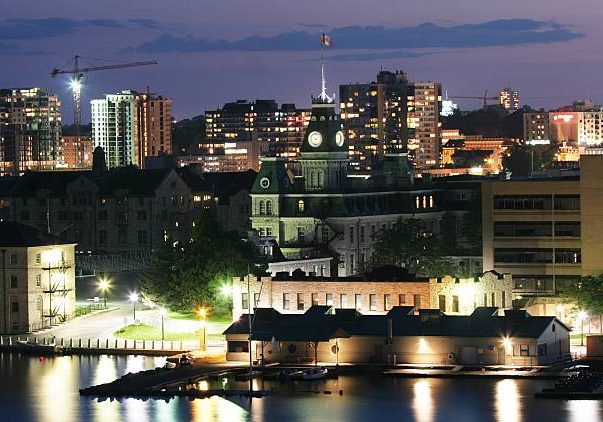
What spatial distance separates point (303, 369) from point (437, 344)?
203 inches

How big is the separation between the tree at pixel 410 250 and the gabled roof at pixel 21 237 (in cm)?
1905

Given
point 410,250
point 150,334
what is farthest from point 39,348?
point 410,250

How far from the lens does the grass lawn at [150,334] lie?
9701 centimetres

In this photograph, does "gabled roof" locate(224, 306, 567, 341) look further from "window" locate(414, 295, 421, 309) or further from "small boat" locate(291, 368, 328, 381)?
"small boat" locate(291, 368, 328, 381)

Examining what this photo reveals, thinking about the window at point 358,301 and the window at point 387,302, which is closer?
the window at point 387,302

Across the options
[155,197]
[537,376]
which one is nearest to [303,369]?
[537,376]

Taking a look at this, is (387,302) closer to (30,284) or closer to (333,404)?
(333,404)

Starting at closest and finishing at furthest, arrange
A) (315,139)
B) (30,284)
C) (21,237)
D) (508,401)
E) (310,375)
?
1. (508,401)
2. (310,375)
3. (30,284)
4. (21,237)
5. (315,139)

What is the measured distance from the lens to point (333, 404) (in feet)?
260

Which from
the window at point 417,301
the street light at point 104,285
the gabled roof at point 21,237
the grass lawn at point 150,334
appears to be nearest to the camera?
the window at point 417,301

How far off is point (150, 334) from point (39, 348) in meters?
5.01

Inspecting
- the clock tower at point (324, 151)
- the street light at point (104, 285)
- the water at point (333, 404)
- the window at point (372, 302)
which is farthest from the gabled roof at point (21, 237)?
the clock tower at point (324, 151)

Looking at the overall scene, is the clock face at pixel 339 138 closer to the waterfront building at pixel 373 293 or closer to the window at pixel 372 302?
the waterfront building at pixel 373 293

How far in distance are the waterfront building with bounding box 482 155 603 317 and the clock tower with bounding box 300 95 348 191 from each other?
20349mm
